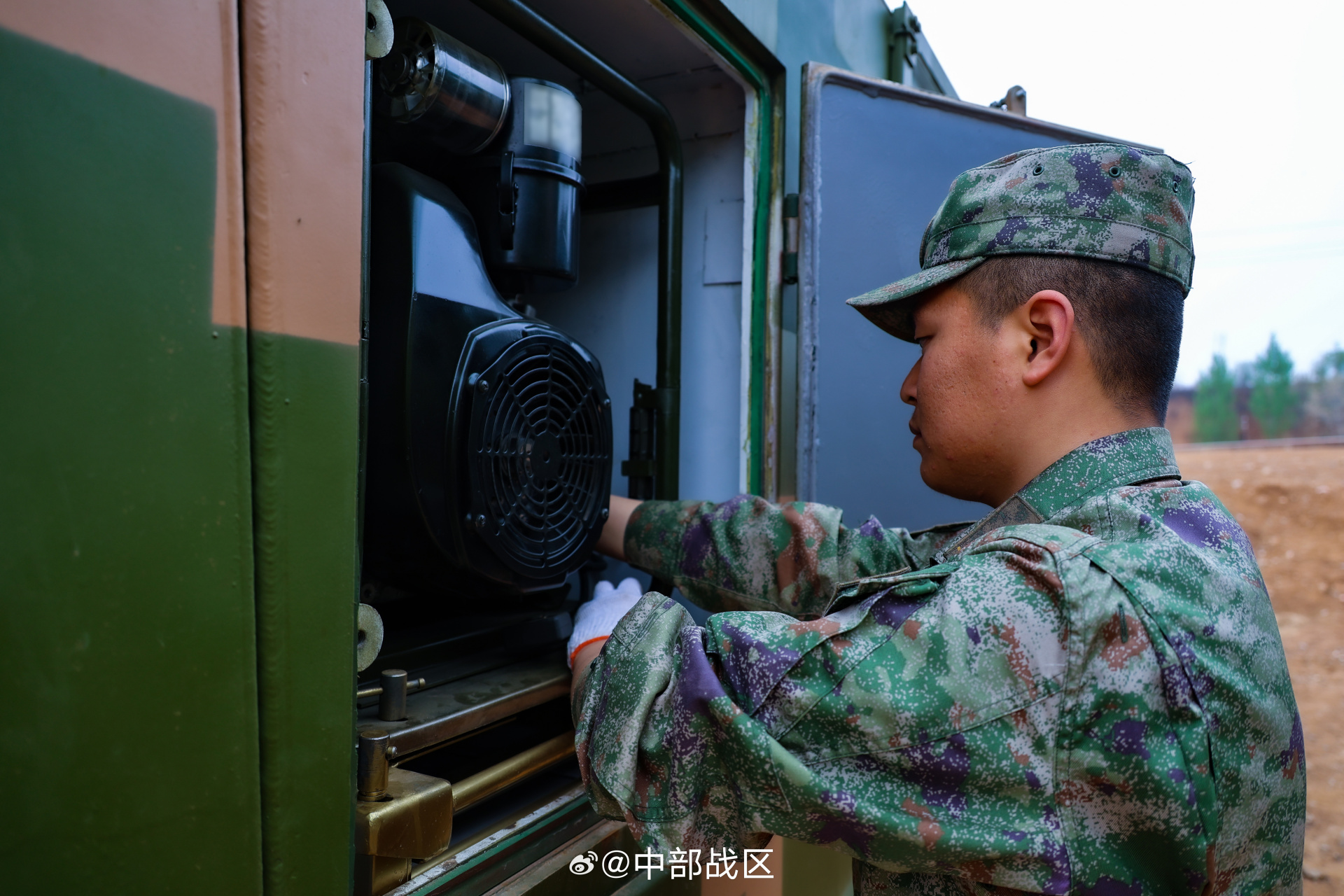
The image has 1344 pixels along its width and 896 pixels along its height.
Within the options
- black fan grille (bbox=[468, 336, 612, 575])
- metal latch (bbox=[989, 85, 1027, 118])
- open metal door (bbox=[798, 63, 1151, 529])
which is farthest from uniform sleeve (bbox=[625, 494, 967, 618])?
metal latch (bbox=[989, 85, 1027, 118])

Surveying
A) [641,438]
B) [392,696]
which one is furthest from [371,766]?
[641,438]

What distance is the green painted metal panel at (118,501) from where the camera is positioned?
59 centimetres

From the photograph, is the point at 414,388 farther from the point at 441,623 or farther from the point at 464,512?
the point at 441,623

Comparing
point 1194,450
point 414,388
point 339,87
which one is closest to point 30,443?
point 339,87

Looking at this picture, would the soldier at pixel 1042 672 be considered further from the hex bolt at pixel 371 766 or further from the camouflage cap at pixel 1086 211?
the hex bolt at pixel 371 766

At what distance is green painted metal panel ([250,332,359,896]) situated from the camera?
0.75 meters

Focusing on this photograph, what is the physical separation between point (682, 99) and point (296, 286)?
148cm

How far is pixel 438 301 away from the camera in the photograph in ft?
4.16

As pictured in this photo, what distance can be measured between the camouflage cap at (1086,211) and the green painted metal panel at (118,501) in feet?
3.03

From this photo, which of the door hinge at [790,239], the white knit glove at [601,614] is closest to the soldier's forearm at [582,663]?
the white knit glove at [601,614]

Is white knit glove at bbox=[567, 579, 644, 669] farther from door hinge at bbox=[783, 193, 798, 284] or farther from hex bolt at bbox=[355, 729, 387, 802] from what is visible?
door hinge at bbox=[783, 193, 798, 284]

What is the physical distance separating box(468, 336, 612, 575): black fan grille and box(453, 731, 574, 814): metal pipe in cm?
28

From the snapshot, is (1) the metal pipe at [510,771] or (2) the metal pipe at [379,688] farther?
(1) the metal pipe at [510,771]

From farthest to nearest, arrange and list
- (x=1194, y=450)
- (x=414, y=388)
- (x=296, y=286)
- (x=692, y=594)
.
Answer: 1. (x=1194, y=450)
2. (x=692, y=594)
3. (x=414, y=388)
4. (x=296, y=286)
